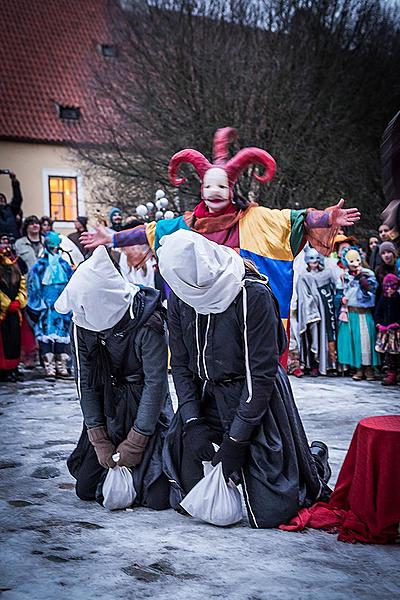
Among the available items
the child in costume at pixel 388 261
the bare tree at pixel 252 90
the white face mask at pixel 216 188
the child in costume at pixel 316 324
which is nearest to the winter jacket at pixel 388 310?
the child in costume at pixel 388 261

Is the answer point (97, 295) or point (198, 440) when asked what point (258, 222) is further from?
point (198, 440)

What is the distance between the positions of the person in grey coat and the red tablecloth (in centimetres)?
89

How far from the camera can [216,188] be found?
16.7ft

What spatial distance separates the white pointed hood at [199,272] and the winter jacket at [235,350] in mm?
93

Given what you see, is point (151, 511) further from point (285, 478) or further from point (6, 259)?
point (6, 259)

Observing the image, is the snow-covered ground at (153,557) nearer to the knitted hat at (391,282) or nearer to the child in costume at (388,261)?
the knitted hat at (391,282)

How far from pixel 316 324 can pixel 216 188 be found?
455 centimetres

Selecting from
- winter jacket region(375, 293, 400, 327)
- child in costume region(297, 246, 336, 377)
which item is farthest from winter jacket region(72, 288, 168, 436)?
child in costume region(297, 246, 336, 377)

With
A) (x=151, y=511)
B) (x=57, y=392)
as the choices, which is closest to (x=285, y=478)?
(x=151, y=511)

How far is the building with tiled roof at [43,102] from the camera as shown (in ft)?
71.3

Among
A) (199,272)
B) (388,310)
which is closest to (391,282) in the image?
(388,310)

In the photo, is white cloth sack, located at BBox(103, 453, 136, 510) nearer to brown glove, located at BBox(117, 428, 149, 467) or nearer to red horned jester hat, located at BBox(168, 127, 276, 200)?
brown glove, located at BBox(117, 428, 149, 467)

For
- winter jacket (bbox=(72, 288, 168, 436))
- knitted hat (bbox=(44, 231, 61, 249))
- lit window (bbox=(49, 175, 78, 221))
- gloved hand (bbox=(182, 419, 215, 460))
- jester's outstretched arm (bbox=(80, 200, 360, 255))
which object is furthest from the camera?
lit window (bbox=(49, 175, 78, 221))

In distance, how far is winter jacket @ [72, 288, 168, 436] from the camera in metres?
4.16
